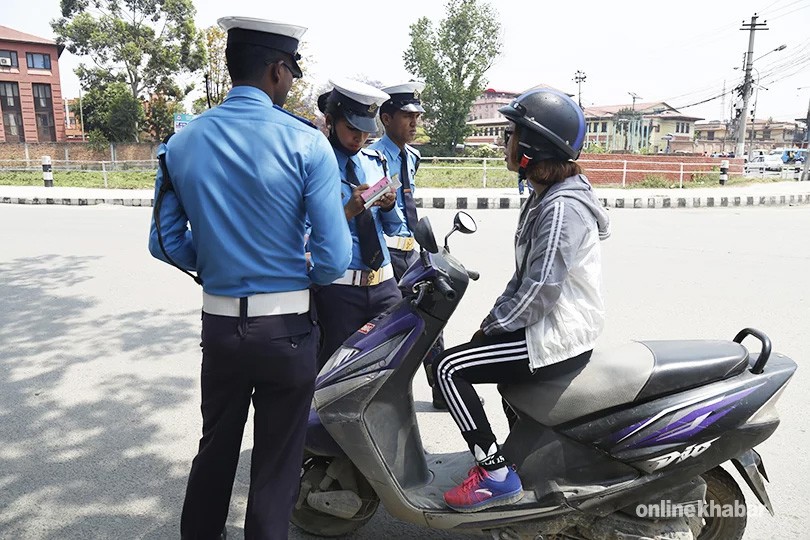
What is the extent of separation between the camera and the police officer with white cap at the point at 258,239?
196cm

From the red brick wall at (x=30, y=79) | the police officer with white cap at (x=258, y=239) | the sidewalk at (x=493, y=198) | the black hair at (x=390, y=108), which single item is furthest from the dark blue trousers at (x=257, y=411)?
the red brick wall at (x=30, y=79)

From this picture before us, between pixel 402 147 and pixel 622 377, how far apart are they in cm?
205

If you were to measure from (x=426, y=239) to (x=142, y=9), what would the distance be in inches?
1416

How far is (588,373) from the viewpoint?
220cm

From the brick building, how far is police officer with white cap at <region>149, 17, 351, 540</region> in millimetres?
41594

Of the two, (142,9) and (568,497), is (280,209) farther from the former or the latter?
(142,9)

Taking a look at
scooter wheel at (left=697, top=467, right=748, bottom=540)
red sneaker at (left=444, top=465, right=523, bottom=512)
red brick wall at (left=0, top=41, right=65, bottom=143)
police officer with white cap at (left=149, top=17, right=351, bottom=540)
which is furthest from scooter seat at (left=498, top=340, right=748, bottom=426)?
red brick wall at (left=0, top=41, right=65, bottom=143)

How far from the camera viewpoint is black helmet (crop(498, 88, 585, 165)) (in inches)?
87.0

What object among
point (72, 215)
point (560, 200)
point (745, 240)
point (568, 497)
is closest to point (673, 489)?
point (568, 497)

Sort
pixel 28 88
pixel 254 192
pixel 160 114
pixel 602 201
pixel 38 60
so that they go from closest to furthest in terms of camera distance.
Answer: pixel 254 192 → pixel 602 201 → pixel 160 114 → pixel 28 88 → pixel 38 60

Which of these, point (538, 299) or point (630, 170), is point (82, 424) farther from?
point (630, 170)

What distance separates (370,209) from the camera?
308 centimetres

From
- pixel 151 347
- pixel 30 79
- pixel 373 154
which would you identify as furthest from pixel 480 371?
pixel 30 79

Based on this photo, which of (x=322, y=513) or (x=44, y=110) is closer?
(x=322, y=513)
